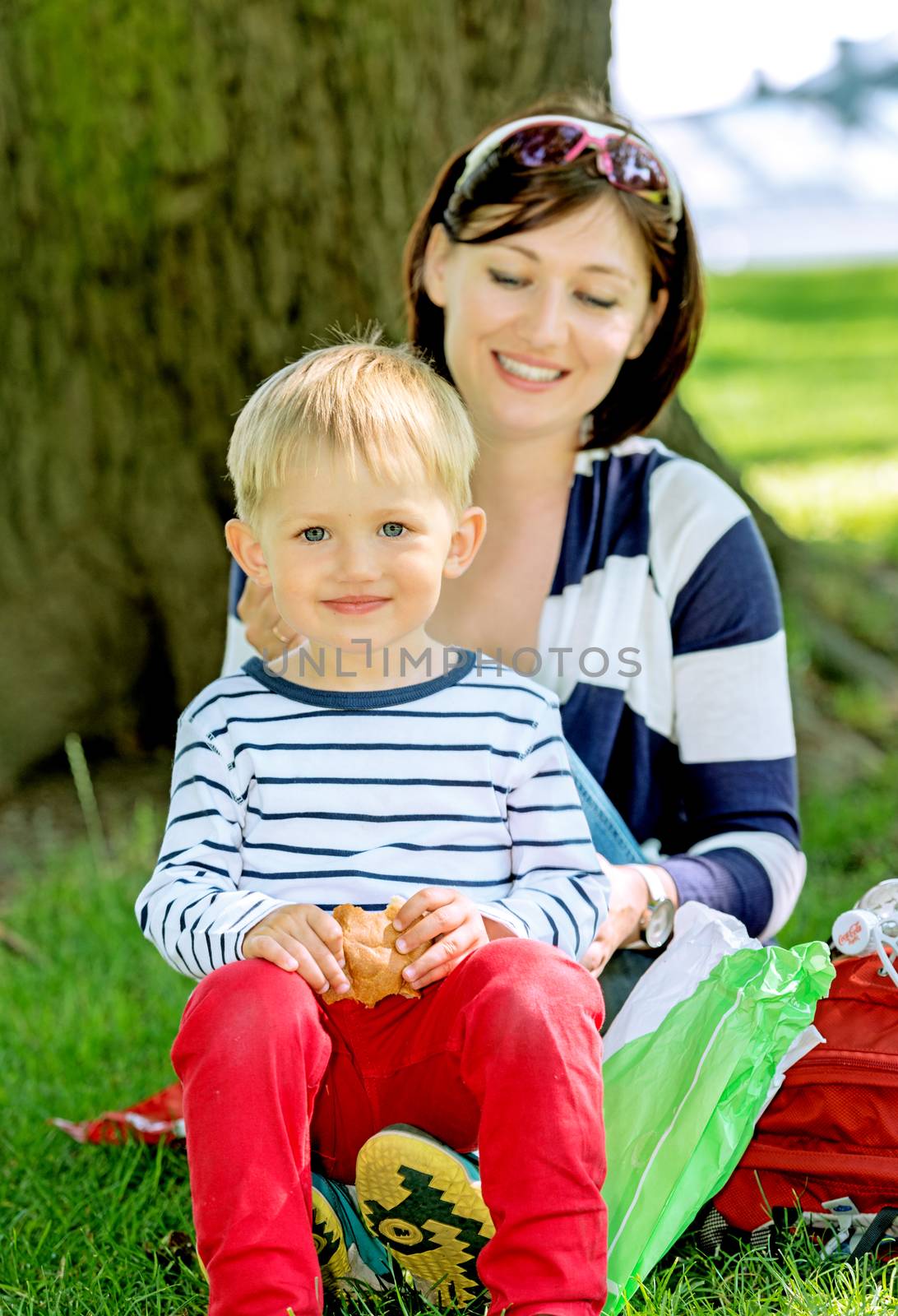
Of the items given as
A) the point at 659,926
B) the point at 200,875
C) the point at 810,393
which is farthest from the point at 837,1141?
the point at 810,393

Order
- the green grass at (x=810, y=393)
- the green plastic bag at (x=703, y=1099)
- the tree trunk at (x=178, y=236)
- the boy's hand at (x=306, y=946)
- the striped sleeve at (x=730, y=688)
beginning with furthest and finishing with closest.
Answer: the green grass at (x=810, y=393)
the tree trunk at (x=178, y=236)
the striped sleeve at (x=730, y=688)
the green plastic bag at (x=703, y=1099)
the boy's hand at (x=306, y=946)

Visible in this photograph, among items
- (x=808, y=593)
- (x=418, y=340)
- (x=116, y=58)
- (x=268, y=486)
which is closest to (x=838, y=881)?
(x=808, y=593)

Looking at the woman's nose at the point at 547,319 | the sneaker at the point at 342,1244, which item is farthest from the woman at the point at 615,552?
the sneaker at the point at 342,1244

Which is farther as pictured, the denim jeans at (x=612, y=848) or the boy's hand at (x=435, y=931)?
the denim jeans at (x=612, y=848)

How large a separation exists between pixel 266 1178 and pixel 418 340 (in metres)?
1.57

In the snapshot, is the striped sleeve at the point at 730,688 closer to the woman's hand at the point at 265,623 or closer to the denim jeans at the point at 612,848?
the denim jeans at the point at 612,848

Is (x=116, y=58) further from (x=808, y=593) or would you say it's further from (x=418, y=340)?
(x=808, y=593)

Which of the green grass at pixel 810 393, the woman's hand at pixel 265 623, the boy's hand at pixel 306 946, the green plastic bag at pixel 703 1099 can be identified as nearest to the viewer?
the boy's hand at pixel 306 946

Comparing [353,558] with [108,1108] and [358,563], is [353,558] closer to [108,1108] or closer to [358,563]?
[358,563]

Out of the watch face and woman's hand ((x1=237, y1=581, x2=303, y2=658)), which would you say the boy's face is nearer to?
woman's hand ((x1=237, y1=581, x2=303, y2=658))

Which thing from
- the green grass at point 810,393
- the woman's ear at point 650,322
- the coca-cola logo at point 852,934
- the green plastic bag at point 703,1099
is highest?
the woman's ear at point 650,322

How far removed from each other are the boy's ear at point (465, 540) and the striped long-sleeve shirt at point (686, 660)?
0.39 m

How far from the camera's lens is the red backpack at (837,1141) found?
197cm

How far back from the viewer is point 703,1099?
1.94 m
